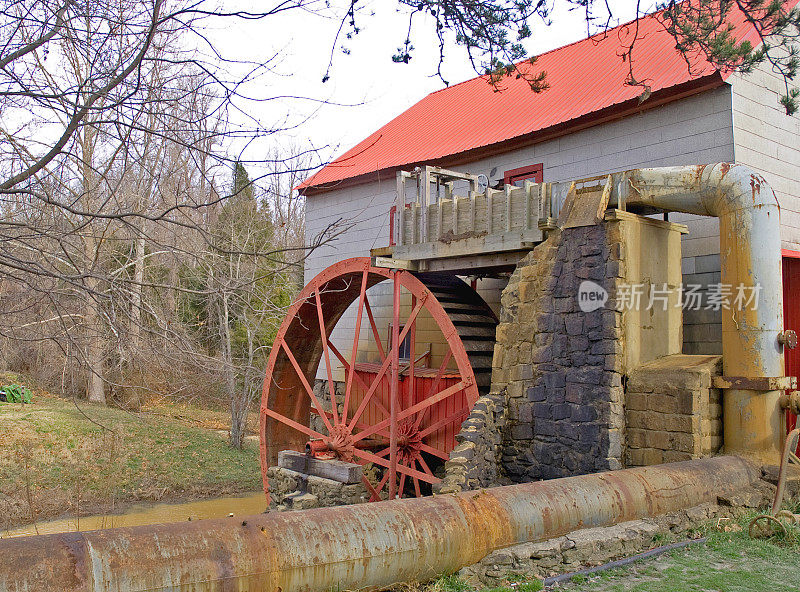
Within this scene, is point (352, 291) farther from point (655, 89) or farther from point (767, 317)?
point (767, 317)

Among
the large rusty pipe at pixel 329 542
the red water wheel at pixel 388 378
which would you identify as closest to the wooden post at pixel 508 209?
the red water wheel at pixel 388 378

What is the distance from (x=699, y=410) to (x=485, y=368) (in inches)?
150

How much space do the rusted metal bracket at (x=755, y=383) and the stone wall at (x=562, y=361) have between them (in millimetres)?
950

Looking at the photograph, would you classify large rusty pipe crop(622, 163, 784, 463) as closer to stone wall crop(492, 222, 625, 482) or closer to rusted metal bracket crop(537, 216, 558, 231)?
stone wall crop(492, 222, 625, 482)

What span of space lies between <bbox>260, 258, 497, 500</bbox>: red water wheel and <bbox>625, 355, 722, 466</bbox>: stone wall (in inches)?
90.8

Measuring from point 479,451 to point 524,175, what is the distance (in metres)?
4.77

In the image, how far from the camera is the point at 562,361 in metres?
7.86

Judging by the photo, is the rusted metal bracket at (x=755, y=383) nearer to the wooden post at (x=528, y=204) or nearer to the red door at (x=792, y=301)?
the red door at (x=792, y=301)

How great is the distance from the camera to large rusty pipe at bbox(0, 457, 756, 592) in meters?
3.37

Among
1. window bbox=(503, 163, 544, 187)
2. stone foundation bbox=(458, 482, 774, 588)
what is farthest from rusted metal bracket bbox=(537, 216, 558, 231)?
stone foundation bbox=(458, 482, 774, 588)

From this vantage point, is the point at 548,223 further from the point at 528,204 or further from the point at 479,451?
the point at 479,451

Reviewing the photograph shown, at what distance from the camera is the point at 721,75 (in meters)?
8.48

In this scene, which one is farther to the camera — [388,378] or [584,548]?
[388,378]

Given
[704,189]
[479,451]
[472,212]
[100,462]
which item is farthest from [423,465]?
[100,462]
